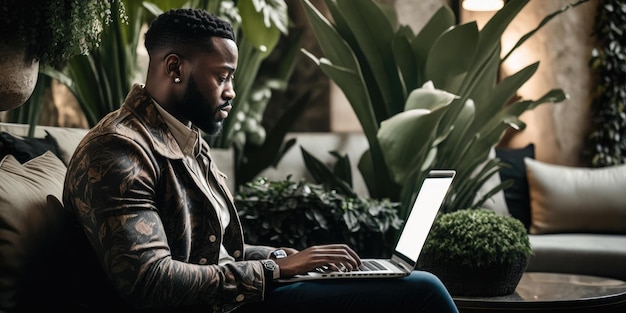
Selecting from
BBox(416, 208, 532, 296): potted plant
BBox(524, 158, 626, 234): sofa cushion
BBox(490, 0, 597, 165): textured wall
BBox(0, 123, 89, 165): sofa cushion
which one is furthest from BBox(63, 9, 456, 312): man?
BBox(490, 0, 597, 165): textured wall

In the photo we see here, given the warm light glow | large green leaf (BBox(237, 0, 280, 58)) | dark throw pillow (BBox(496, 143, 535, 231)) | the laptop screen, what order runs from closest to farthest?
the laptop screen
large green leaf (BBox(237, 0, 280, 58))
dark throw pillow (BBox(496, 143, 535, 231))
the warm light glow

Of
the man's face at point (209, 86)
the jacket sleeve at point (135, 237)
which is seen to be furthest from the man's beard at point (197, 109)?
the jacket sleeve at point (135, 237)

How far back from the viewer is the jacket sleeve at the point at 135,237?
123 cm

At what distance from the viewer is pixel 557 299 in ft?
6.41

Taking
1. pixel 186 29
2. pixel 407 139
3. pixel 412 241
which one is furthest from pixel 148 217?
pixel 407 139

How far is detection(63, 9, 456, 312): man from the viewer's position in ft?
4.09

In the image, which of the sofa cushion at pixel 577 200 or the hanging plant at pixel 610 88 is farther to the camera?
the hanging plant at pixel 610 88

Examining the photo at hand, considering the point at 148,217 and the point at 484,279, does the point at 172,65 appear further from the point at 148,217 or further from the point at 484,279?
the point at 484,279

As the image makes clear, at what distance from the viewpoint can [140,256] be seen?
1.22m

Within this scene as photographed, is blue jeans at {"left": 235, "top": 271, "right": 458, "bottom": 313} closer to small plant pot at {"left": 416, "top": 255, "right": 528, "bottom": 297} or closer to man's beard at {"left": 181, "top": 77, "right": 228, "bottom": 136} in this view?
man's beard at {"left": 181, "top": 77, "right": 228, "bottom": 136}

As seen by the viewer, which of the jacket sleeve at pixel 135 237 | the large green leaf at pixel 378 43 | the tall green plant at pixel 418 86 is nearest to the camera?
the jacket sleeve at pixel 135 237

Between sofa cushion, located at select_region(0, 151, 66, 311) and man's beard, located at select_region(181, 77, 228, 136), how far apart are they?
1.02 ft

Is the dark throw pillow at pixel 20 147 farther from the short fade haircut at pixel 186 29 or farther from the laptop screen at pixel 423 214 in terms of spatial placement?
the laptop screen at pixel 423 214

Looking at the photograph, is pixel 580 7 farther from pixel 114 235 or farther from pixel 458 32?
pixel 114 235
